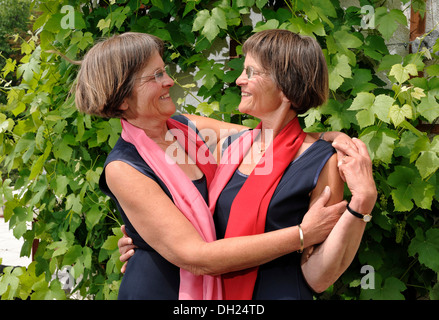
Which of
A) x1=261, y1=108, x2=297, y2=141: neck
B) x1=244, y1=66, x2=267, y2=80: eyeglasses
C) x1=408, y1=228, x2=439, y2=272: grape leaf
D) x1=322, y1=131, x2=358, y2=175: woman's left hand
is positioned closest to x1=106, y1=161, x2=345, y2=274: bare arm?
x1=322, y1=131, x2=358, y2=175: woman's left hand

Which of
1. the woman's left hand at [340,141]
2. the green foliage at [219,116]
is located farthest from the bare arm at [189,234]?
the green foliage at [219,116]

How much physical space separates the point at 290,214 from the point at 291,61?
46 centimetres

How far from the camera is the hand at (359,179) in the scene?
132cm

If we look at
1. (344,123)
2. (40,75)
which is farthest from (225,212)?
(40,75)

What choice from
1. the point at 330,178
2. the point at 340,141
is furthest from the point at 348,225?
the point at 340,141

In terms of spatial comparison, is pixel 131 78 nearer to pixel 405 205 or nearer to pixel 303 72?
pixel 303 72

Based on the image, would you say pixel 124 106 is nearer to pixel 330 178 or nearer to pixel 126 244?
pixel 126 244

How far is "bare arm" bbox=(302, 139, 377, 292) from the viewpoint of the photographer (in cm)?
132

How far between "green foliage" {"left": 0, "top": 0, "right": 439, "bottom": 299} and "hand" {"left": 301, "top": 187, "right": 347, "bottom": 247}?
80 centimetres

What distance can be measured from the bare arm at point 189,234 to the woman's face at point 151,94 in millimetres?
199

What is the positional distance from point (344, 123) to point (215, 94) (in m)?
0.73

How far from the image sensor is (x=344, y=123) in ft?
7.40

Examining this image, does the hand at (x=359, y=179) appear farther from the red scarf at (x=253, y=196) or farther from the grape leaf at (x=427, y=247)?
the grape leaf at (x=427, y=247)

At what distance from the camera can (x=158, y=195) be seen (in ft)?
4.48
